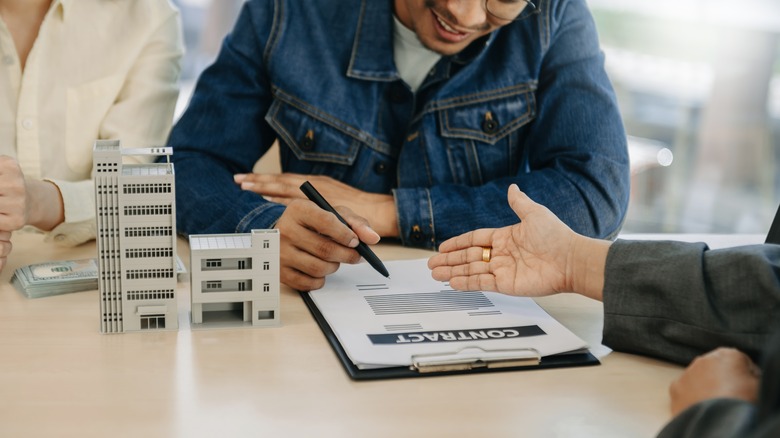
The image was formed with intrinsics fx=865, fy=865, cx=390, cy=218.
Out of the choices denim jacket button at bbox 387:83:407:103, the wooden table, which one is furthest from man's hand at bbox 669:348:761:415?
denim jacket button at bbox 387:83:407:103

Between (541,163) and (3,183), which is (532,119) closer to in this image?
(541,163)

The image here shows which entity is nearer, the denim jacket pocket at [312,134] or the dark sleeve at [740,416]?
the dark sleeve at [740,416]

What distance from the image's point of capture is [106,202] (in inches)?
42.3

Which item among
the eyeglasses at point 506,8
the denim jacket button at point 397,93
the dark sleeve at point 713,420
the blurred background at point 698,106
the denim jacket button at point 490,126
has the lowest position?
the blurred background at point 698,106

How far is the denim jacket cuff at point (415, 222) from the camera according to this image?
5.11 ft

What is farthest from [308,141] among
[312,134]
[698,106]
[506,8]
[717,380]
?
[698,106]

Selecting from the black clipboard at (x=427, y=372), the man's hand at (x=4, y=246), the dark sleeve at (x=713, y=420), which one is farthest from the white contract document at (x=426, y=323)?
the man's hand at (x=4, y=246)

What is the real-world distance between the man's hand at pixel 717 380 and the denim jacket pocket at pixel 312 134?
91cm

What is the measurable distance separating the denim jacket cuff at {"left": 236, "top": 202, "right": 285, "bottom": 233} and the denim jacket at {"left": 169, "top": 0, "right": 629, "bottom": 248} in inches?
7.2

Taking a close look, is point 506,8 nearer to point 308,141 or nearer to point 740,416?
point 308,141

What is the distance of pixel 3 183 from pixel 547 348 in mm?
860

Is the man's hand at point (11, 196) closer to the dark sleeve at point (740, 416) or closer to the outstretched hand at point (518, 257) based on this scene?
the outstretched hand at point (518, 257)

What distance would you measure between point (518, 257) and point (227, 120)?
728 millimetres

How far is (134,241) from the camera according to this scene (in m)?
1.10
